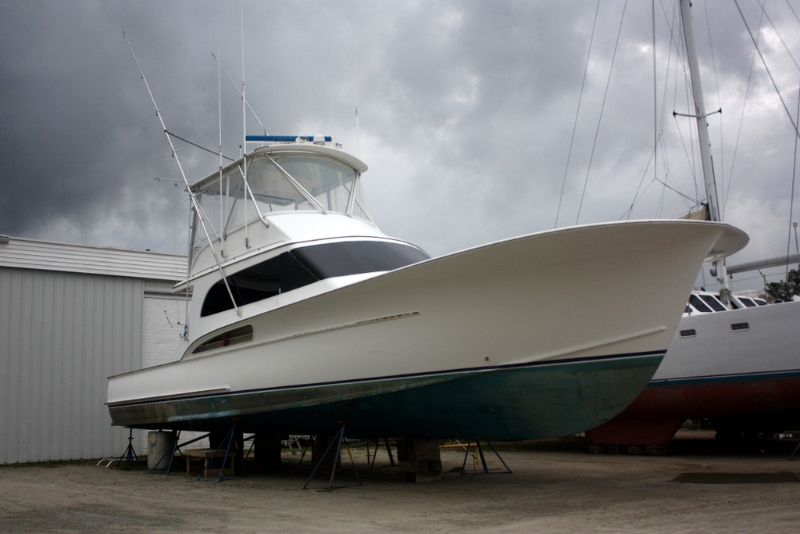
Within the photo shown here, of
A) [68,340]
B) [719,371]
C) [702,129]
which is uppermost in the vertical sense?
[702,129]

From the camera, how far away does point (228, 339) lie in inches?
323

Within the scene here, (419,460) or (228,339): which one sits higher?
(228,339)

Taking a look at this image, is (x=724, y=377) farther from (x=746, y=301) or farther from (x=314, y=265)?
(x=314, y=265)

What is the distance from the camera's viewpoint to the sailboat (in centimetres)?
936

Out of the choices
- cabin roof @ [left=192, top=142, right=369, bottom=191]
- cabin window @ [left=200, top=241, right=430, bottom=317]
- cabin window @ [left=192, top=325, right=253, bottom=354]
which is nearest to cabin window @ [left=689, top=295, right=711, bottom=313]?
cabin window @ [left=200, top=241, right=430, bottom=317]

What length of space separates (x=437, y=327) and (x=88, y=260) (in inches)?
403

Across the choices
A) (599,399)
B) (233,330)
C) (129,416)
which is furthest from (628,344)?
(129,416)

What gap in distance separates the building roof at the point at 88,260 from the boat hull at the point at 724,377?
10124 mm

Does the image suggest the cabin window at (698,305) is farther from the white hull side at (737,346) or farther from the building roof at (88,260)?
the building roof at (88,260)

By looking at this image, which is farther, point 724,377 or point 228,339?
point 724,377

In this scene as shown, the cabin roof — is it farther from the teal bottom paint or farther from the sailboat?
the sailboat

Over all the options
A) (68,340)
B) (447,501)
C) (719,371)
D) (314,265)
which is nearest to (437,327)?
(447,501)

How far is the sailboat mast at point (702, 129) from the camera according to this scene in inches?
451

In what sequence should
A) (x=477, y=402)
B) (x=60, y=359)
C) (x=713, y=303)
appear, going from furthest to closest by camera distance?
1. (x=60, y=359)
2. (x=713, y=303)
3. (x=477, y=402)
